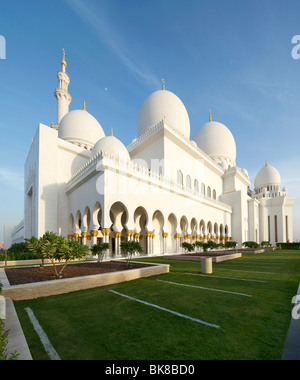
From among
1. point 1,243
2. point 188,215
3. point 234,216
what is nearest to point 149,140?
point 188,215

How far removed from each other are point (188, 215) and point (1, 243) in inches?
2772

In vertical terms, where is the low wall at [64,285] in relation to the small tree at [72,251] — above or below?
below

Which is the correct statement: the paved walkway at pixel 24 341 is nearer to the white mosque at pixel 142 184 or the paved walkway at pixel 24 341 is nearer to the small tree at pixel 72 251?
the small tree at pixel 72 251

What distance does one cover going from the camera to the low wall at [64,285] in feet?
17.1

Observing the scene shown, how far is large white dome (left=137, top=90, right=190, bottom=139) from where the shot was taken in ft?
89.8

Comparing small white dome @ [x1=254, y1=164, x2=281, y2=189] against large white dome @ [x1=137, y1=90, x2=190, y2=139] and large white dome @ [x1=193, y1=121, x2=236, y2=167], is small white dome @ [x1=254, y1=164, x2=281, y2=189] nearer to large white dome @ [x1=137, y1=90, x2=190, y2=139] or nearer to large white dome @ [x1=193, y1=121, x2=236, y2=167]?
large white dome @ [x1=193, y1=121, x2=236, y2=167]

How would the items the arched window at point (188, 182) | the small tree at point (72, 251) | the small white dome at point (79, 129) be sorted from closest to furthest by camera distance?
the small tree at point (72, 251)
the arched window at point (188, 182)
the small white dome at point (79, 129)

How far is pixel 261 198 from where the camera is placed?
1601 inches

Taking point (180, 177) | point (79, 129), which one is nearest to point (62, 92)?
point (79, 129)

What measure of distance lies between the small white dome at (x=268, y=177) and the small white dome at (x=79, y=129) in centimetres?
3670

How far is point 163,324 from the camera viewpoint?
371 cm

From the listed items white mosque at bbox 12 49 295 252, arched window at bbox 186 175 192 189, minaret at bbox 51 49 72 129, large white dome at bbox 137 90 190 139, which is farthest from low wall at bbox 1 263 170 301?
minaret at bbox 51 49 72 129

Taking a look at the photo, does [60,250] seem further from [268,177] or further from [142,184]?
[268,177]

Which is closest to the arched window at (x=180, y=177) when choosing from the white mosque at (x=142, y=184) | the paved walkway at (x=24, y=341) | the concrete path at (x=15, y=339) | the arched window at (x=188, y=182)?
the white mosque at (x=142, y=184)
